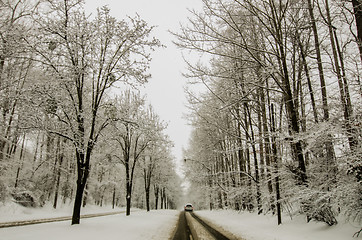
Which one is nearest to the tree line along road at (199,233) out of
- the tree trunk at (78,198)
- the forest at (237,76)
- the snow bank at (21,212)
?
the forest at (237,76)

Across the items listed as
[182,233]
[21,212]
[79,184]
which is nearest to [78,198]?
[79,184]

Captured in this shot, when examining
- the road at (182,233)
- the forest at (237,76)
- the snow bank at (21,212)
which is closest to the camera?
the forest at (237,76)

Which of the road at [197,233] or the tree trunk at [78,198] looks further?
the tree trunk at [78,198]

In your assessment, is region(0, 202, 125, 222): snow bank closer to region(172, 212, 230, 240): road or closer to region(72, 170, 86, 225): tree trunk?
region(72, 170, 86, 225): tree trunk

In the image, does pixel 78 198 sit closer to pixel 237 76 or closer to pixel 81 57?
pixel 81 57

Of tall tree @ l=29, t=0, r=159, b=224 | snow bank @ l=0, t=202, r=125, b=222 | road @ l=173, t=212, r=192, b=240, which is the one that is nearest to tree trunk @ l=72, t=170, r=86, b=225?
tall tree @ l=29, t=0, r=159, b=224

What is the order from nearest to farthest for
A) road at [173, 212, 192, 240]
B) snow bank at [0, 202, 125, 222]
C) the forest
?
the forest → road at [173, 212, 192, 240] → snow bank at [0, 202, 125, 222]

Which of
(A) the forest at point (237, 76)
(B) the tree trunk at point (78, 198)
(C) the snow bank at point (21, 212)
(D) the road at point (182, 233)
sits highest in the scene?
(A) the forest at point (237, 76)

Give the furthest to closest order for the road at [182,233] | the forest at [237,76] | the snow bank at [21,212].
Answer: the snow bank at [21,212] → the road at [182,233] → the forest at [237,76]

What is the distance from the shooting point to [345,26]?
12.0 metres

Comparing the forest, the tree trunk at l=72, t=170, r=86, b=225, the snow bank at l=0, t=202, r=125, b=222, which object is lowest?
the snow bank at l=0, t=202, r=125, b=222

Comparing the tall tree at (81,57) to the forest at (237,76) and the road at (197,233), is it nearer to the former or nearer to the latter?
the forest at (237,76)

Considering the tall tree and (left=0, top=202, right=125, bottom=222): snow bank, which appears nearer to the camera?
the tall tree

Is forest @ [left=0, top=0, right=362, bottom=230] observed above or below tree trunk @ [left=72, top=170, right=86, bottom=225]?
above
